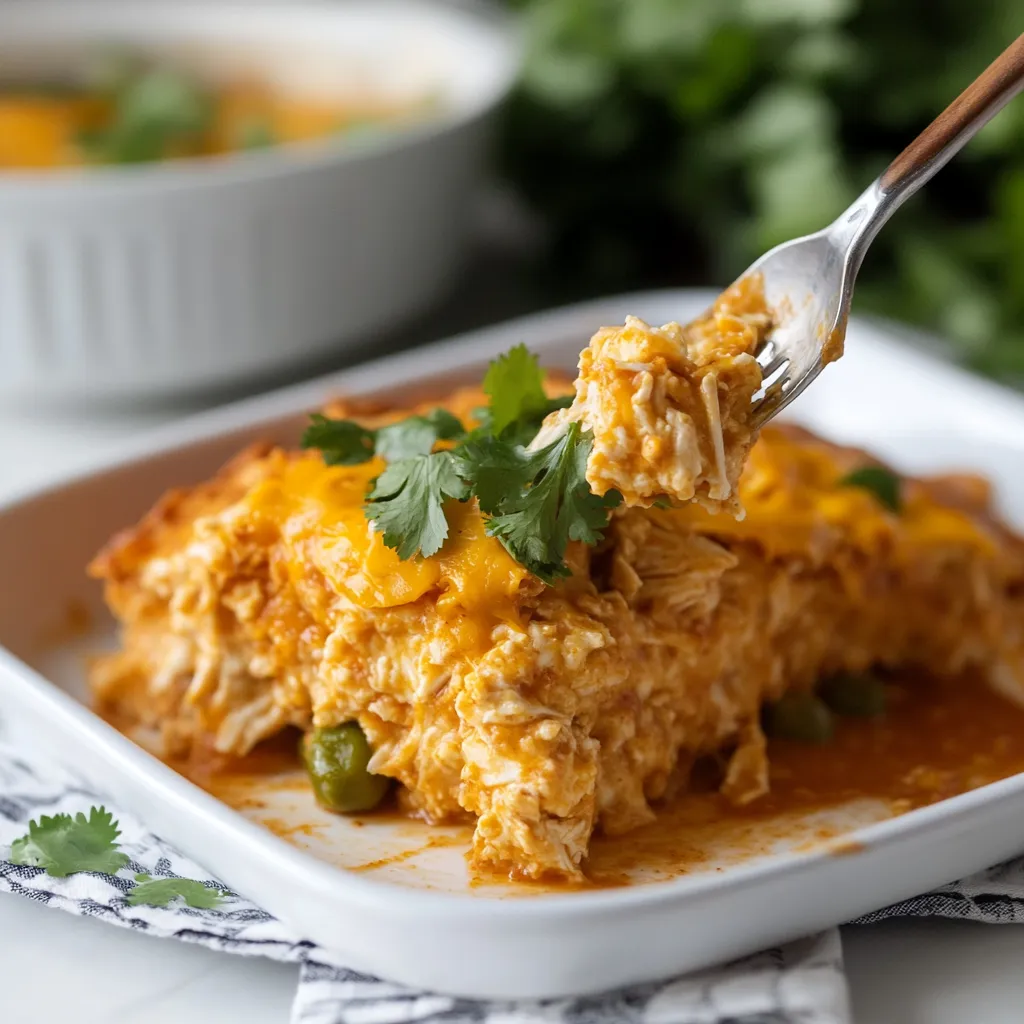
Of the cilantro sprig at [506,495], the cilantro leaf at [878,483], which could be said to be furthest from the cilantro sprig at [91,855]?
the cilantro leaf at [878,483]

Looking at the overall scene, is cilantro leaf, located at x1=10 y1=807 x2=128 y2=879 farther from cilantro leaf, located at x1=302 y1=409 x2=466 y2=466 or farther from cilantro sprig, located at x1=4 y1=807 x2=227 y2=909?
cilantro leaf, located at x1=302 y1=409 x2=466 y2=466

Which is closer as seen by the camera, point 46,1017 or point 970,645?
point 46,1017

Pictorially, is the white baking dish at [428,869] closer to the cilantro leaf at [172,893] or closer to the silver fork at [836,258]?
the cilantro leaf at [172,893]

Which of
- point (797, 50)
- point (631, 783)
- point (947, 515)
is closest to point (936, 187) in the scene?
→ point (797, 50)

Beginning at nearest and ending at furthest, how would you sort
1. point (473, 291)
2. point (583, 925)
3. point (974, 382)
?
point (583, 925) < point (974, 382) < point (473, 291)

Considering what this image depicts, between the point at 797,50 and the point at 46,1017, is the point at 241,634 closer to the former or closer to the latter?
the point at 46,1017

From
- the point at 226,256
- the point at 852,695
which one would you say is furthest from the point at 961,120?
the point at 226,256
